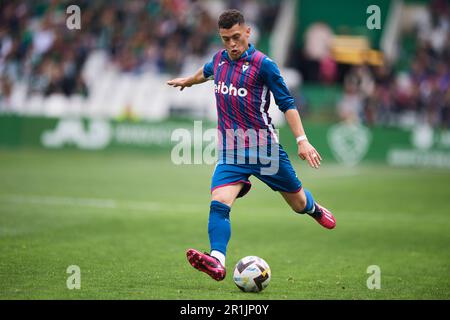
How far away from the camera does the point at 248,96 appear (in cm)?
786

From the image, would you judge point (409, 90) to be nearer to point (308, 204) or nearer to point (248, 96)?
point (308, 204)

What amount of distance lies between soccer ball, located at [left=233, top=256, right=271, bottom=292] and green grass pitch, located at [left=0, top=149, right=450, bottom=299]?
0.32ft

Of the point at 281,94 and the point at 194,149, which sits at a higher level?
the point at 281,94

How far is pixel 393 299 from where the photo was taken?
7023 millimetres

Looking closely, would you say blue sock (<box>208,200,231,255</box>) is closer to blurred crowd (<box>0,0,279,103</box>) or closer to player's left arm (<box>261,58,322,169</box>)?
player's left arm (<box>261,58,322,169</box>)

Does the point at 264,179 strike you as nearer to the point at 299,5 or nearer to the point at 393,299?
the point at 393,299

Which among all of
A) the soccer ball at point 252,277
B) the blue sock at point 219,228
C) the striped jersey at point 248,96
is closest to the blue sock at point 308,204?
the striped jersey at point 248,96

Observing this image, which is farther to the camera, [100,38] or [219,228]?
[100,38]

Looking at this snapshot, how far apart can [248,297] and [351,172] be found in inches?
571

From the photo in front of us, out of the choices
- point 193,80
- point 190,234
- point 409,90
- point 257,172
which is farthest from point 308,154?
point 409,90

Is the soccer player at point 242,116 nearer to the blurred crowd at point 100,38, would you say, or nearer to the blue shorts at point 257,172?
the blue shorts at point 257,172

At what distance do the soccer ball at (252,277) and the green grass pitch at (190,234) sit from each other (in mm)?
99

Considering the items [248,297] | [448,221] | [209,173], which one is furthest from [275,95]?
[209,173]

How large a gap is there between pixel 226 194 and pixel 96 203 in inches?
262
